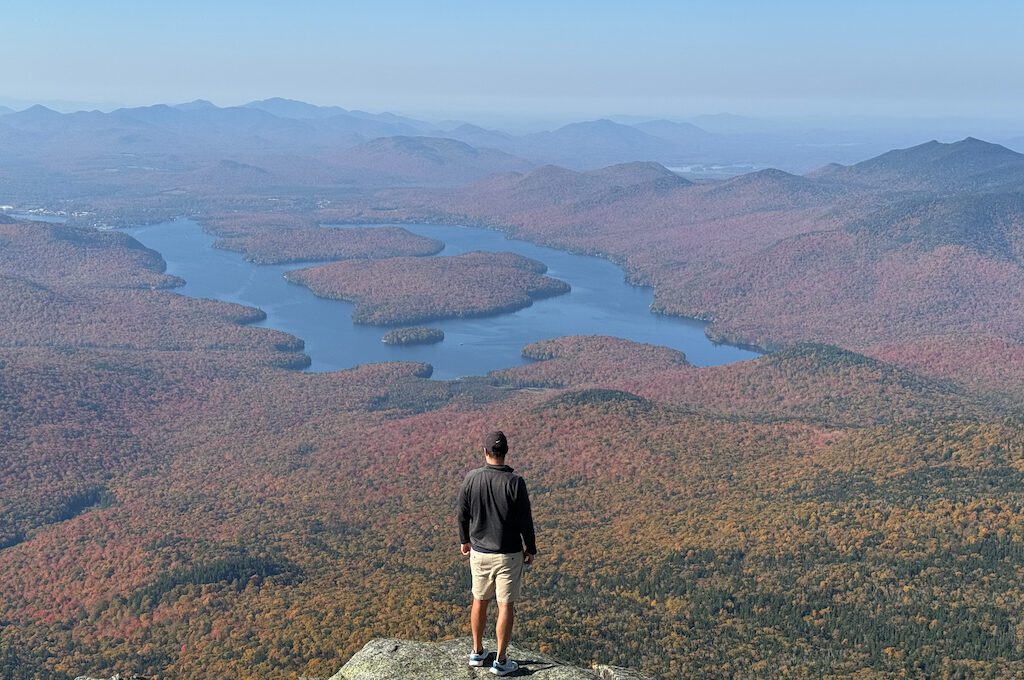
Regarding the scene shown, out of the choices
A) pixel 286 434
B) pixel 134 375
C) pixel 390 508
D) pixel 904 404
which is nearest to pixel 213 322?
pixel 134 375

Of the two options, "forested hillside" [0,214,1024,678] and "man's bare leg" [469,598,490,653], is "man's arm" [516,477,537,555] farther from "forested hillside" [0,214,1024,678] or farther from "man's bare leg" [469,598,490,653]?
"forested hillside" [0,214,1024,678]

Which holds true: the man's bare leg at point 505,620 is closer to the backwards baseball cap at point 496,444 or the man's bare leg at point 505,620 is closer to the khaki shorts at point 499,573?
the khaki shorts at point 499,573

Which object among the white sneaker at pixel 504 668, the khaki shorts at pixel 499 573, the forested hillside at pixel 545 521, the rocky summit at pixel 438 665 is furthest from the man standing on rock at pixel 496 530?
the forested hillside at pixel 545 521

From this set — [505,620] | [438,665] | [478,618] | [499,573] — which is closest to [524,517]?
[499,573]

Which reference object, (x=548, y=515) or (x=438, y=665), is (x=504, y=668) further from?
(x=548, y=515)

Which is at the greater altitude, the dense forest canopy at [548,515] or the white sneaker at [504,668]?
the white sneaker at [504,668]

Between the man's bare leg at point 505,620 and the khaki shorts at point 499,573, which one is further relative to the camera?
the man's bare leg at point 505,620

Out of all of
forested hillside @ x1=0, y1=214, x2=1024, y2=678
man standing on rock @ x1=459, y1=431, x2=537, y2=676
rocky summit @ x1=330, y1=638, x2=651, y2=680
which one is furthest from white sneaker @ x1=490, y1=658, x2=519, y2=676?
forested hillside @ x1=0, y1=214, x2=1024, y2=678

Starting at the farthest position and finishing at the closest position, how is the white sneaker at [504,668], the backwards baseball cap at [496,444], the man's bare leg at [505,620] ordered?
the white sneaker at [504,668] < the man's bare leg at [505,620] < the backwards baseball cap at [496,444]
